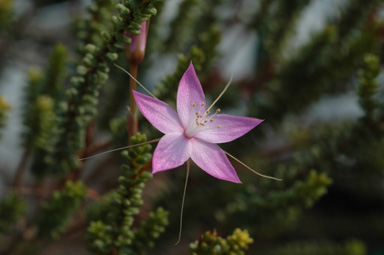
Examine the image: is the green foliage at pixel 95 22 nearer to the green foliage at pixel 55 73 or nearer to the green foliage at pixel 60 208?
the green foliage at pixel 55 73

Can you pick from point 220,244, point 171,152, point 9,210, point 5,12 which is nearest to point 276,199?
point 220,244

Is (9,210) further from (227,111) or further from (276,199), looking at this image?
(227,111)

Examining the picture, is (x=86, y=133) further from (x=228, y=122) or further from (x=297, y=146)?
(x=297, y=146)

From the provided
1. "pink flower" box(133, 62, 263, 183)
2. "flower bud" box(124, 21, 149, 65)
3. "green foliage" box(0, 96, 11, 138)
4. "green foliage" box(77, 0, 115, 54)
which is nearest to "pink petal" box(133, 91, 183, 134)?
"pink flower" box(133, 62, 263, 183)

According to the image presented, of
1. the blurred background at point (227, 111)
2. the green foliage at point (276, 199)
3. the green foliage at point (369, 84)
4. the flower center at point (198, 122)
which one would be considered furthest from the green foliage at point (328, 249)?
the flower center at point (198, 122)

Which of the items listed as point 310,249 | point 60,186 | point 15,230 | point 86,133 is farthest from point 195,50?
point 15,230

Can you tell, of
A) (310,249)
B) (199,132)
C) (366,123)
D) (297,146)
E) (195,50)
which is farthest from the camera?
(297,146)
